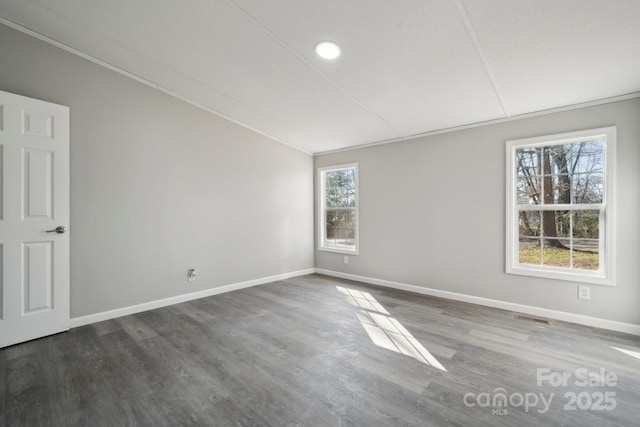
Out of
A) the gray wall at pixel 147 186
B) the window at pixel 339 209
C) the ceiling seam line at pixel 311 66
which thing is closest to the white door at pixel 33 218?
the gray wall at pixel 147 186

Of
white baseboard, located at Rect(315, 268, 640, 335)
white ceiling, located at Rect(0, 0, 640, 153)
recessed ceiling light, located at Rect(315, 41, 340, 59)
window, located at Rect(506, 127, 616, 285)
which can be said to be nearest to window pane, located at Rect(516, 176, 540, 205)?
window, located at Rect(506, 127, 616, 285)

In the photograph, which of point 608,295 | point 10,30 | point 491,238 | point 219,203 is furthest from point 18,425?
point 608,295

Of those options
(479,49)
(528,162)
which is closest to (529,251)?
(528,162)

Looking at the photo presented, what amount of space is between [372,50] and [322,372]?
2633 millimetres

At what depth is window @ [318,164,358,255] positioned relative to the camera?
16.3 feet

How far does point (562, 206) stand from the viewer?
10.1 feet

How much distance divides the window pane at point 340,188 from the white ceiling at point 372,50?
1606 millimetres

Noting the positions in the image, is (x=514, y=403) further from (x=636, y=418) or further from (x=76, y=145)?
(x=76, y=145)

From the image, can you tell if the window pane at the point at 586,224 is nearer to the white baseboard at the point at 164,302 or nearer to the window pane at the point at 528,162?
the window pane at the point at 528,162

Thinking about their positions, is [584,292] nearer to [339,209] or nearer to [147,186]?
[339,209]

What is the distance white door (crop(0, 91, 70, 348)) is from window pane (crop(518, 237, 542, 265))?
16.4 feet

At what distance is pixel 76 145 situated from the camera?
9.49ft

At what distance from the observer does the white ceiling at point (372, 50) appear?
6.40 feet

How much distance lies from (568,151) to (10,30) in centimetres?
577
